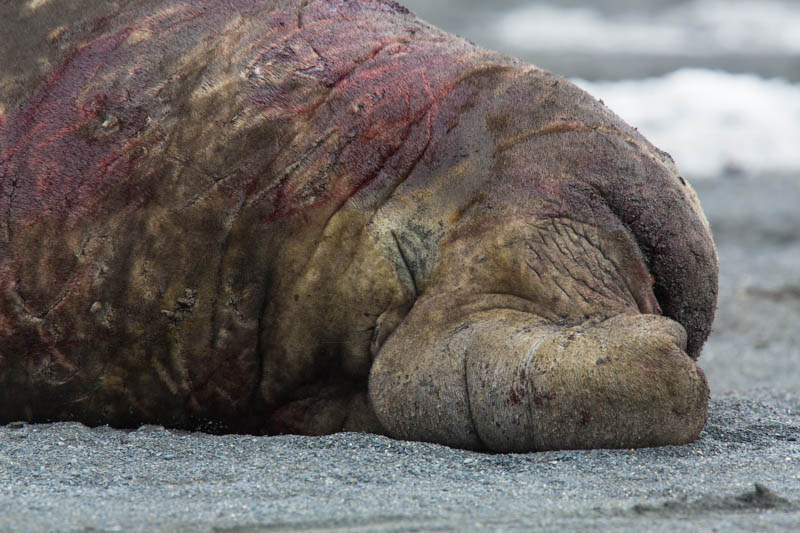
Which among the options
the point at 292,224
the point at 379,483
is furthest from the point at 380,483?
the point at 292,224

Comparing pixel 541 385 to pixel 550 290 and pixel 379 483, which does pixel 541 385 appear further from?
pixel 379 483

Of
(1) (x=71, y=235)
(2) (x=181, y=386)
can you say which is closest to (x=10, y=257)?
(1) (x=71, y=235)

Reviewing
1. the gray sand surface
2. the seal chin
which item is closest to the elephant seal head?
the seal chin

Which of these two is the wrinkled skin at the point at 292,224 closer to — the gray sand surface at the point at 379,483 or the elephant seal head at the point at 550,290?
the elephant seal head at the point at 550,290

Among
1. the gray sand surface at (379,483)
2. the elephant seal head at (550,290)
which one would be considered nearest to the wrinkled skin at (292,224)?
the elephant seal head at (550,290)

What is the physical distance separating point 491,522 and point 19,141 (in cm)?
238

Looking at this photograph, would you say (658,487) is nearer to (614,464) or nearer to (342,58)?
(614,464)

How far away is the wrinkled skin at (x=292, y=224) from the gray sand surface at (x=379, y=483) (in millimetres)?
310

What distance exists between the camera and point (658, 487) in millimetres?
2752

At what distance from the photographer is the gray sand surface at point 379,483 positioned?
2.40 meters

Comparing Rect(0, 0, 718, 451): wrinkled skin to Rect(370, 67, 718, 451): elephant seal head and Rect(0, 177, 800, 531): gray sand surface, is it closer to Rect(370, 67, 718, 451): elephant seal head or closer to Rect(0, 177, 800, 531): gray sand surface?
Rect(370, 67, 718, 451): elephant seal head

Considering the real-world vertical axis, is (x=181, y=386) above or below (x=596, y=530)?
below

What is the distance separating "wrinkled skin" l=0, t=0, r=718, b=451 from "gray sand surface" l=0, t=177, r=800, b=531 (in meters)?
0.31

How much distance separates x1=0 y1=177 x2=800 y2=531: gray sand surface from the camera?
2.40 meters
